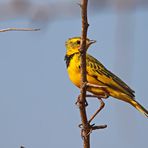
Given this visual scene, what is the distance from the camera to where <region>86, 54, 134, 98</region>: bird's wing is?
15.7 ft

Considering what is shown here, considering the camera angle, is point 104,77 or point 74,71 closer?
point 74,71

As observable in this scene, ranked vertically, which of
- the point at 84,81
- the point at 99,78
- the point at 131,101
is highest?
the point at 99,78

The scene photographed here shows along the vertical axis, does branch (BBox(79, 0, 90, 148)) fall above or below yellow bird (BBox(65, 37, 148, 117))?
below

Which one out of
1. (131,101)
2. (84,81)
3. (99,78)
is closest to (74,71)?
(99,78)

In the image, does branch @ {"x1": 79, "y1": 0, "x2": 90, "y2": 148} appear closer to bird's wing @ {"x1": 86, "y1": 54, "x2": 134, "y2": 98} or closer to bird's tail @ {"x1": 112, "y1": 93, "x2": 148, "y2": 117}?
bird's tail @ {"x1": 112, "y1": 93, "x2": 148, "y2": 117}

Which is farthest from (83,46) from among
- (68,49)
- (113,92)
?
(68,49)

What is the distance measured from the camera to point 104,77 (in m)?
4.93

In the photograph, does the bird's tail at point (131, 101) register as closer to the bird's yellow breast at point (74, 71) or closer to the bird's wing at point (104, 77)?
the bird's wing at point (104, 77)

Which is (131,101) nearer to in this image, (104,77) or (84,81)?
(104,77)

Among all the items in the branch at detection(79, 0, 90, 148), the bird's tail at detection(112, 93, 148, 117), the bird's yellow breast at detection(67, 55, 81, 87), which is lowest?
the branch at detection(79, 0, 90, 148)

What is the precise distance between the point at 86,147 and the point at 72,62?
2582 millimetres

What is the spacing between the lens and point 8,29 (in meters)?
2.15

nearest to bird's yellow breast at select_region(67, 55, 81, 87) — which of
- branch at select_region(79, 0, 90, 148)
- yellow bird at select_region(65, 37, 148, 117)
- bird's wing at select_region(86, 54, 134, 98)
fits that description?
yellow bird at select_region(65, 37, 148, 117)

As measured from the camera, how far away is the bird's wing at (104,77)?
4793mm
